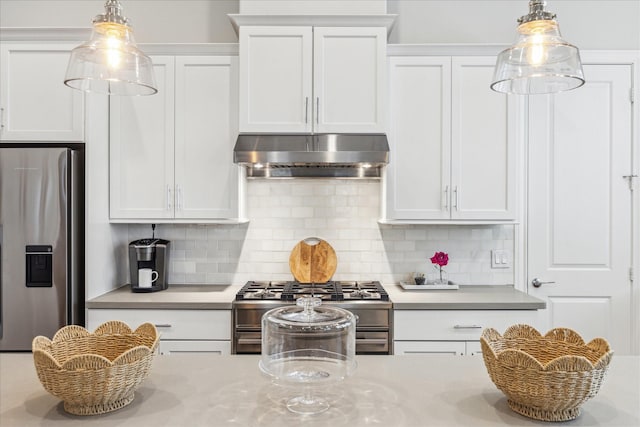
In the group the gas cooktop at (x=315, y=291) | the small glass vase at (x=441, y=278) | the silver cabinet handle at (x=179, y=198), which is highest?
the silver cabinet handle at (x=179, y=198)

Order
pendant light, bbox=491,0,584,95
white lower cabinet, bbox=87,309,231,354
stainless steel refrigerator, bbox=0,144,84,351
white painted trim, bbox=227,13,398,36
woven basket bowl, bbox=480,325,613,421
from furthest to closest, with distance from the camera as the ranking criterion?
white painted trim, bbox=227,13,398,36
white lower cabinet, bbox=87,309,231,354
stainless steel refrigerator, bbox=0,144,84,351
pendant light, bbox=491,0,584,95
woven basket bowl, bbox=480,325,613,421

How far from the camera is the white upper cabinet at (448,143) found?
2.96 meters

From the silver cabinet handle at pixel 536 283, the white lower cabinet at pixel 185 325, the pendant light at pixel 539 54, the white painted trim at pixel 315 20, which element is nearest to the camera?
the pendant light at pixel 539 54

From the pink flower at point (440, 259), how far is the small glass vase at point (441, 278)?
10cm

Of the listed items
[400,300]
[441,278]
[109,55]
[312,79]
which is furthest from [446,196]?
[109,55]

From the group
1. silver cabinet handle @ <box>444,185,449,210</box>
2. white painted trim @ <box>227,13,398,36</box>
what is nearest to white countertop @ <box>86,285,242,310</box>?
silver cabinet handle @ <box>444,185,449,210</box>

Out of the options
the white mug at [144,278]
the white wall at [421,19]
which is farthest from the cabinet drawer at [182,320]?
the white wall at [421,19]

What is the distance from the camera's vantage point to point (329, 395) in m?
1.35

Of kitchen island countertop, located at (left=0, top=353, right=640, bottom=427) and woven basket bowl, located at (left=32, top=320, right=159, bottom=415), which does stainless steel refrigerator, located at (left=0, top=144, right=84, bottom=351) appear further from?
woven basket bowl, located at (left=32, top=320, right=159, bottom=415)

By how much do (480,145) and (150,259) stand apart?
7.13ft

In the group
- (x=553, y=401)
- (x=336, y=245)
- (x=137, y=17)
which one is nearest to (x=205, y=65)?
(x=137, y=17)

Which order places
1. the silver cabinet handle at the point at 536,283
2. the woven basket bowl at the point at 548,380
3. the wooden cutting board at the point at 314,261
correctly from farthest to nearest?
the silver cabinet handle at the point at 536,283, the wooden cutting board at the point at 314,261, the woven basket bowl at the point at 548,380

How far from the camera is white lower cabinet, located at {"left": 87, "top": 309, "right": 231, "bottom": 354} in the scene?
2.71 meters

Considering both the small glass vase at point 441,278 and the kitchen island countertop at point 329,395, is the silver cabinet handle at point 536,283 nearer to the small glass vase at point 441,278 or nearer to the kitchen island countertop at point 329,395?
the small glass vase at point 441,278
